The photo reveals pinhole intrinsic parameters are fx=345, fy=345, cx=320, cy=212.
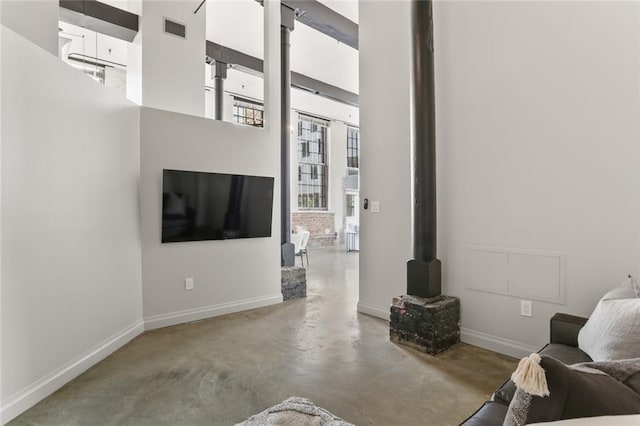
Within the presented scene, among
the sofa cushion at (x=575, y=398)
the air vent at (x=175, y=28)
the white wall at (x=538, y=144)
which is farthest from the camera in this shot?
the air vent at (x=175, y=28)

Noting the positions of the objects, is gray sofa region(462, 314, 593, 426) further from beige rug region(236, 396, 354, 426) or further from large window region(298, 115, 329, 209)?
large window region(298, 115, 329, 209)

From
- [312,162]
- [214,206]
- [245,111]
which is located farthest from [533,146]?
[312,162]

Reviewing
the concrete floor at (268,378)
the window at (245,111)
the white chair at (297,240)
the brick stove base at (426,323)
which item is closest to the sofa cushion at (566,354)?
the concrete floor at (268,378)

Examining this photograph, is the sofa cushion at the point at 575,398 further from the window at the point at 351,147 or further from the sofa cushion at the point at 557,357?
the window at the point at 351,147

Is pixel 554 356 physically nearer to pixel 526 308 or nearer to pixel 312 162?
pixel 526 308

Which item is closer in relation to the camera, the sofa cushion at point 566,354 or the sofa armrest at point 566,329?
the sofa cushion at point 566,354

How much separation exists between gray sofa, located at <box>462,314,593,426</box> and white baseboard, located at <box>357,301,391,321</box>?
5.93 feet

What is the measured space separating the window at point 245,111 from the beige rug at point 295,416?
8487 mm

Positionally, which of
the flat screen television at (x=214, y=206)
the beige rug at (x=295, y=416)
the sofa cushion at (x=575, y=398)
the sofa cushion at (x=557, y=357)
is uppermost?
the flat screen television at (x=214, y=206)

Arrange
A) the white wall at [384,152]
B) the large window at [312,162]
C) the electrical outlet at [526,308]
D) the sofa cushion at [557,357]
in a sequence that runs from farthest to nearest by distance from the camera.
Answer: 1. the large window at [312,162]
2. the white wall at [384,152]
3. the electrical outlet at [526,308]
4. the sofa cushion at [557,357]

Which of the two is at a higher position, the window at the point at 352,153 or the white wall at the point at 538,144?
the window at the point at 352,153

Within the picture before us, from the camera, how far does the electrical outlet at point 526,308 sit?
9.27ft

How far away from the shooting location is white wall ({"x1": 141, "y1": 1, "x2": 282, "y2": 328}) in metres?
3.60

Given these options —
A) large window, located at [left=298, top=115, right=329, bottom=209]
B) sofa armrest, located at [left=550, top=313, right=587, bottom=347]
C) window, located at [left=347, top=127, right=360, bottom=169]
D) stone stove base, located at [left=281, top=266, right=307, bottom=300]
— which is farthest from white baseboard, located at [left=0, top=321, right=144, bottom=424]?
window, located at [left=347, top=127, right=360, bottom=169]
